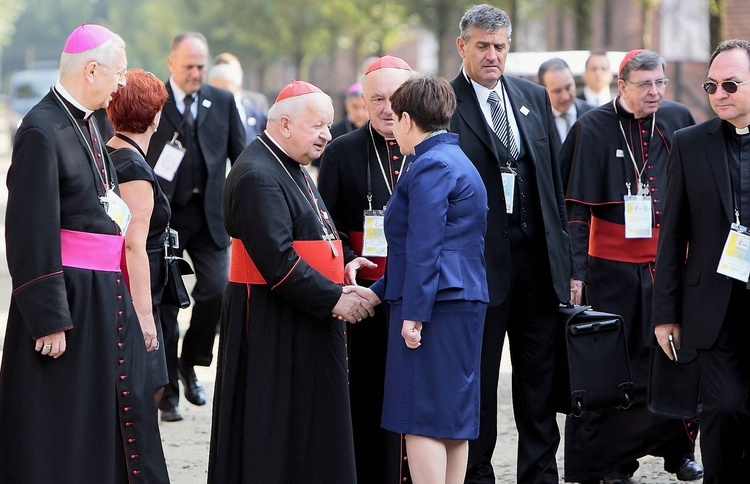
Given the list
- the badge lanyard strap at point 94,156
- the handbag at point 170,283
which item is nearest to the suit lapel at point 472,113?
the handbag at point 170,283

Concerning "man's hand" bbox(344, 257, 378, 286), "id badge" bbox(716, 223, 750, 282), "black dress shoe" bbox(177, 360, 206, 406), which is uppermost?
"id badge" bbox(716, 223, 750, 282)

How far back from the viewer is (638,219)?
6.78 m

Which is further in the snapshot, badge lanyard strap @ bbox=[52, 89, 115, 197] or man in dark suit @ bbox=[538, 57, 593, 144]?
man in dark suit @ bbox=[538, 57, 593, 144]

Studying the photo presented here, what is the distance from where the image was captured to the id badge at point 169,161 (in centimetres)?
804

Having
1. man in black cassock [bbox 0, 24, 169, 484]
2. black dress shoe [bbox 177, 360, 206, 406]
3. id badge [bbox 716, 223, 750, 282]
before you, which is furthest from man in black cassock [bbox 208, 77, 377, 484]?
black dress shoe [bbox 177, 360, 206, 406]

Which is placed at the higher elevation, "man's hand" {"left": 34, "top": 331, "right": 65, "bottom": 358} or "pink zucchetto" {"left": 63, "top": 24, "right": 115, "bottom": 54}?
"pink zucchetto" {"left": 63, "top": 24, "right": 115, "bottom": 54}

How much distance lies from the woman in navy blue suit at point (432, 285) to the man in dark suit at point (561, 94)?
4790mm

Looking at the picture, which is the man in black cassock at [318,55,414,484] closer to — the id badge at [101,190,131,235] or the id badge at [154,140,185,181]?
the id badge at [101,190,131,235]

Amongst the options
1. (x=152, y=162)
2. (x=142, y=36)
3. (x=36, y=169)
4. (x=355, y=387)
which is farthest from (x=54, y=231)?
(x=142, y=36)

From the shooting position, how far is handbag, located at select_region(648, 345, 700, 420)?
19.0 ft

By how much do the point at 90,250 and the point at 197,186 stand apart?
3.28 m

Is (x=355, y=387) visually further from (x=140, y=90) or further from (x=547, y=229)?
(x=140, y=90)

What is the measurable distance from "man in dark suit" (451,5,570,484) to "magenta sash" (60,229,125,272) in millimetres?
1775

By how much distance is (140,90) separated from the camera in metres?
5.88
